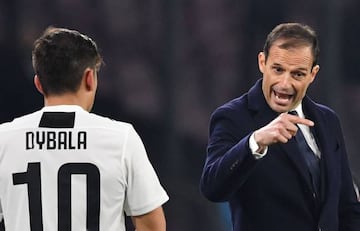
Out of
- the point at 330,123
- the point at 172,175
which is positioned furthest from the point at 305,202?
the point at 172,175

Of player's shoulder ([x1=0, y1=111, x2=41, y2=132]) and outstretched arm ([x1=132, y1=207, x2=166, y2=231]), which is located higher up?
player's shoulder ([x1=0, y1=111, x2=41, y2=132])

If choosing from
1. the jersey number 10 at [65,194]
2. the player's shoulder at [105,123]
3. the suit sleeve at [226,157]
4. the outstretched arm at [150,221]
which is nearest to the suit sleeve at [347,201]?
the suit sleeve at [226,157]

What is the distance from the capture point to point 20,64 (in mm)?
6703

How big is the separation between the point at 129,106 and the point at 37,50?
144 inches

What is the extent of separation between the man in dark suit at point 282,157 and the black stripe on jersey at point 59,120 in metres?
0.54

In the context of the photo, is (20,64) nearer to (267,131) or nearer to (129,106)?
(129,106)

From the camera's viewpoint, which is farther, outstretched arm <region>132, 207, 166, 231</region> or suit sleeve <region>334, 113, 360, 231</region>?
suit sleeve <region>334, 113, 360, 231</region>

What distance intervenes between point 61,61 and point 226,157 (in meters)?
0.63

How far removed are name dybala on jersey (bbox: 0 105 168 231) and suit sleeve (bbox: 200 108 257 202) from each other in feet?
1.13

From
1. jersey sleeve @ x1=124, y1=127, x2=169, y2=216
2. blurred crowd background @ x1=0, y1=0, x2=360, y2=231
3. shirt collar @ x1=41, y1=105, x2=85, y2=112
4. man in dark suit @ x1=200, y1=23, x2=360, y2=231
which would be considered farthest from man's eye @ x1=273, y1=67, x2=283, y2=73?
blurred crowd background @ x1=0, y1=0, x2=360, y2=231

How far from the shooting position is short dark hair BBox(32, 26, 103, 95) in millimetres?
3078

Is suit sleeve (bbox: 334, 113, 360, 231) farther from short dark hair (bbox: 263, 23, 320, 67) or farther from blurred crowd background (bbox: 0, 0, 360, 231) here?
blurred crowd background (bbox: 0, 0, 360, 231)

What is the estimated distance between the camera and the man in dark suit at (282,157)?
3508mm

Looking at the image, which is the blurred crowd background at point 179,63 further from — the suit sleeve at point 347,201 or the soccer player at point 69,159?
the soccer player at point 69,159
